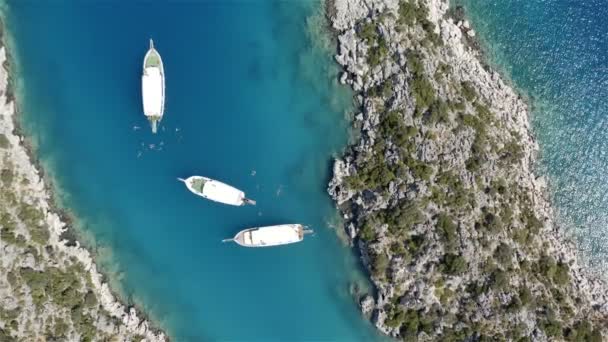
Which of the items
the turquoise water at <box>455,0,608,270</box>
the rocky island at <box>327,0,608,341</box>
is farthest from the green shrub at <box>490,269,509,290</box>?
the turquoise water at <box>455,0,608,270</box>

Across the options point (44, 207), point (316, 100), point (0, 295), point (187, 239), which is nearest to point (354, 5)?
point (316, 100)

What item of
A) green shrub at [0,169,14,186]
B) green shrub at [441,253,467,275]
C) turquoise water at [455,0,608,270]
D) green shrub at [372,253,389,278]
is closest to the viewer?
green shrub at [441,253,467,275]

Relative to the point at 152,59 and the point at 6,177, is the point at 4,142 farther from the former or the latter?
the point at 152,59

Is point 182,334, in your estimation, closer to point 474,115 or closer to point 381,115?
point 381,115

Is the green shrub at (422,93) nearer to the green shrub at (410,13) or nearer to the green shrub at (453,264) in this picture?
the green shrub at (410,13)

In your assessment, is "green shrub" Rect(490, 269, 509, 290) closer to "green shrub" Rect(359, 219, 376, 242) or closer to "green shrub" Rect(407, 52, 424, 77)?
"green shrub" Rect(359, 219, 376, 242)

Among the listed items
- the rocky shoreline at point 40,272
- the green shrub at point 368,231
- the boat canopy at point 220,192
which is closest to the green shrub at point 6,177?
the rocky shoreline at point 40,272
